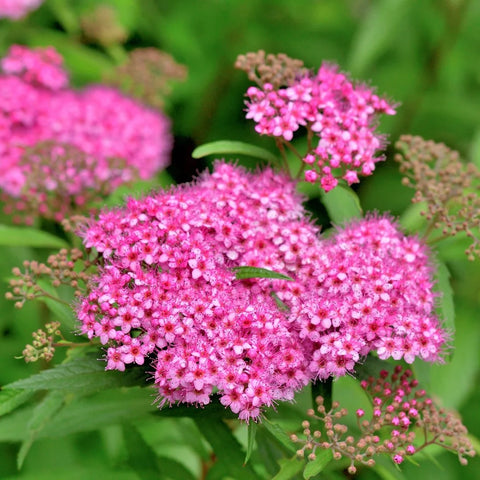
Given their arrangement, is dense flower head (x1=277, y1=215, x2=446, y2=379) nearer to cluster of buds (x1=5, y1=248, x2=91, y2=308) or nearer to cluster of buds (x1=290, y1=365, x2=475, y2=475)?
cluster of buds (x1=290, y1=365, x2=475, y2=475)

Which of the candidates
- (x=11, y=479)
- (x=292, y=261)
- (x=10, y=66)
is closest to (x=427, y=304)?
(x=292, y=261)

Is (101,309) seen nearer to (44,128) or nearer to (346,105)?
(346,105)

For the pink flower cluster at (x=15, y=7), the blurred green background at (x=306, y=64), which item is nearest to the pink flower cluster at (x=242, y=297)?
the blurred green background at (x=306, y=64)

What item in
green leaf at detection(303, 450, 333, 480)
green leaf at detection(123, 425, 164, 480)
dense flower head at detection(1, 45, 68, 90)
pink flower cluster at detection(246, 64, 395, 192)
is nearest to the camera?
green leaf at detection(303, 450, 333, 480)

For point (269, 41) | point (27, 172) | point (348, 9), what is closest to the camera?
point (27, 172)

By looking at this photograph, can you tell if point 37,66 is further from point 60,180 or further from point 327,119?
point 327,119

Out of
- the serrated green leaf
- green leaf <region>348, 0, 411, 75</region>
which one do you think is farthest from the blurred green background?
the serrated green leaf

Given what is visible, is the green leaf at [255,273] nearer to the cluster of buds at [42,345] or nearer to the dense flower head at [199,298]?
the dense flower head at [199,298]
